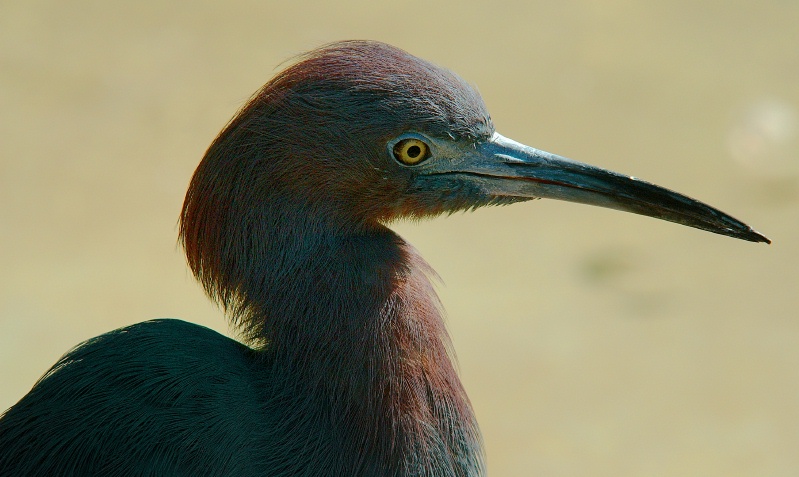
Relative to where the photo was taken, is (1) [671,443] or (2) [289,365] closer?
(2) [289,365]

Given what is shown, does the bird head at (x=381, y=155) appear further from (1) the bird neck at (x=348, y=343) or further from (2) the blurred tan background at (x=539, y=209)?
(2) the blurred tan background at (x=539, y=209)

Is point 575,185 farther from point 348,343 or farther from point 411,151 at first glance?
point 348,343

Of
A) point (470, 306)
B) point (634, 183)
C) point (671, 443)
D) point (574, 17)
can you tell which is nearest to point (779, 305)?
point (671, 443)

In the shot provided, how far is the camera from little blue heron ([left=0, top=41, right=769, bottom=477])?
252 centimetres

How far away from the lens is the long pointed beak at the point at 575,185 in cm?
267

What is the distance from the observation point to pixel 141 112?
6.35m

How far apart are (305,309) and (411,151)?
1.56ft

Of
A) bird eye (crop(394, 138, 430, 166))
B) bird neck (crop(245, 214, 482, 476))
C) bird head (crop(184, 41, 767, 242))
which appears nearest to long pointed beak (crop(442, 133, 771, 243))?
bird head (crop(184, 41, 767, 242))

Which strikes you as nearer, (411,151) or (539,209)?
(411,151)

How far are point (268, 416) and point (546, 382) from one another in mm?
2830

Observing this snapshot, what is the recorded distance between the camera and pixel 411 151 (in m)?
2.59

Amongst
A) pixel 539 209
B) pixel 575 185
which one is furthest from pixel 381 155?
pixel 539 209

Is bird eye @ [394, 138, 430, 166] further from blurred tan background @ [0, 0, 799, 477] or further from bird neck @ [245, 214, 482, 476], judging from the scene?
blurred tan background @ [0, 0, 799, 477]

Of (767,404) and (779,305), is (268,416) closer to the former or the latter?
(767,404)
